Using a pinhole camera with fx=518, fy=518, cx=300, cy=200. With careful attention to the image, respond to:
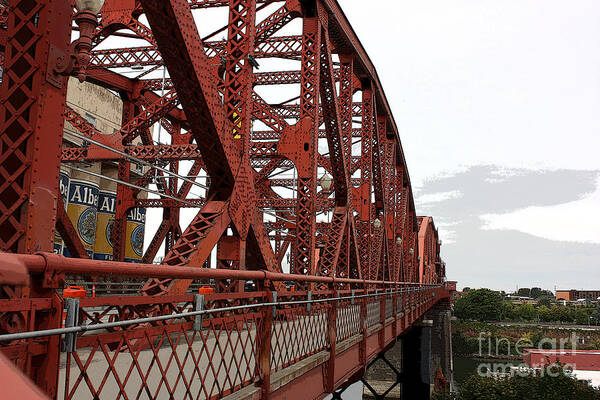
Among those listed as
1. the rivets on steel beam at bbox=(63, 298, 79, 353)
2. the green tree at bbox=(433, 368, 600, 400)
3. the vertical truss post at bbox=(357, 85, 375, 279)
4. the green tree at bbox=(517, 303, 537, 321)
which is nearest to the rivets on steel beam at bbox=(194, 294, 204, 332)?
the rivets on steel beam at bbox=(63, 298, 79, 353)

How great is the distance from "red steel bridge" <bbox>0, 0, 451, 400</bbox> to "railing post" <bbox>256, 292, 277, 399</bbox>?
0.01m

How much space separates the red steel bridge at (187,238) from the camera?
9.29 ft

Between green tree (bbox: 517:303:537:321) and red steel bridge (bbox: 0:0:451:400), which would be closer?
red steel bridge (bbox: 0:0:451:400)

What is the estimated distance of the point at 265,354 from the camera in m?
5.20

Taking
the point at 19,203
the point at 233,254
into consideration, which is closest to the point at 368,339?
the point at 233,254

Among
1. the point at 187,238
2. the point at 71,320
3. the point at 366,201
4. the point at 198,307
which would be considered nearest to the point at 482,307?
the point at 366,201

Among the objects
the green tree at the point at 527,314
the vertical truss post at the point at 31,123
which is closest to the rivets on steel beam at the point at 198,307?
the vertical truss post at the point at 31,123

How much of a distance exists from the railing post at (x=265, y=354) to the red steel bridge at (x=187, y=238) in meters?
0.01

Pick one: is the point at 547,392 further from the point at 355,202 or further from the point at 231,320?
the point at 231,320

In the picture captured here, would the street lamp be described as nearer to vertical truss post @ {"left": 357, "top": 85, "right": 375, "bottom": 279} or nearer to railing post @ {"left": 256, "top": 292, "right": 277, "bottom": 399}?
railing post @ {"left": 256, "top": 292, "right": 277, "bottom": 399}

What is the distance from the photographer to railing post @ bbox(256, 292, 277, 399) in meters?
5.16

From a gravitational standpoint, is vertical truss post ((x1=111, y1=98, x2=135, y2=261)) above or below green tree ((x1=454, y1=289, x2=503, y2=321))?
above

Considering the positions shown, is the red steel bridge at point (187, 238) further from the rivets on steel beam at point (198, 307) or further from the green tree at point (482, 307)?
the green tree at point (482, 307)

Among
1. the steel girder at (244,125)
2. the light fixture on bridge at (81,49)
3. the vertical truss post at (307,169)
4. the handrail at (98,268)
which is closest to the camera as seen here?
the handrail at (98,268)
